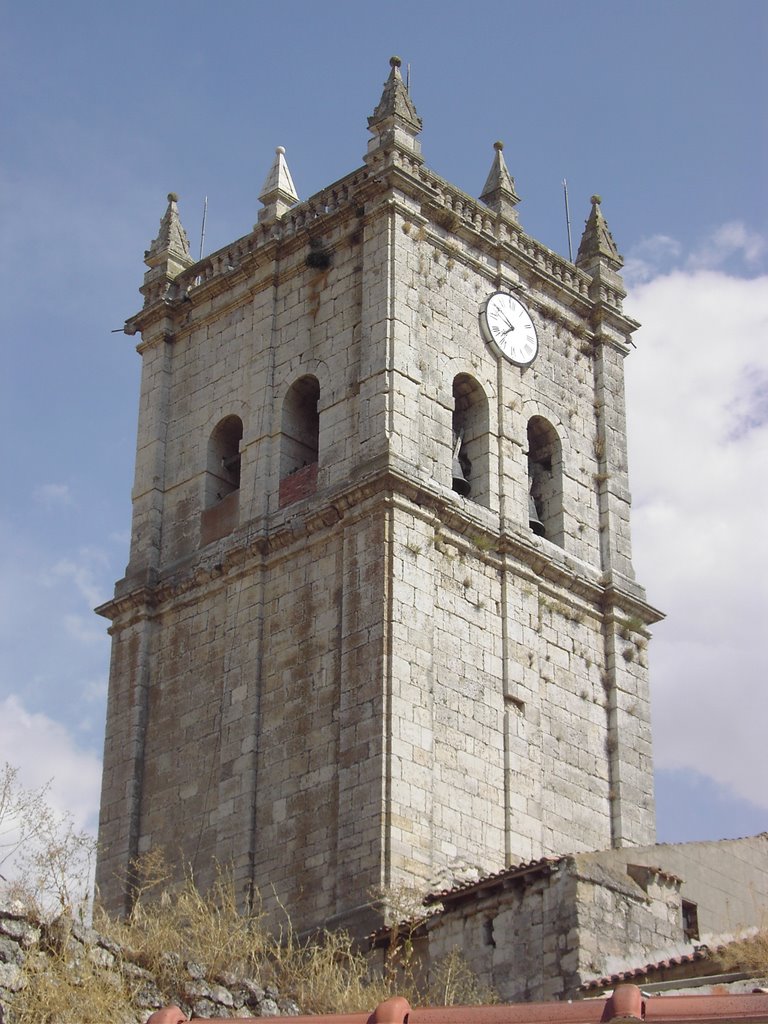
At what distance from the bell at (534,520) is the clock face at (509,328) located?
81.9 inches

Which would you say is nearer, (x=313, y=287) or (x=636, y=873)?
(x=636, y=873)

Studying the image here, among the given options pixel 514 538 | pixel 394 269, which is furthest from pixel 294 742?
pixel 394 269

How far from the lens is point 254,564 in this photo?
3052 cm

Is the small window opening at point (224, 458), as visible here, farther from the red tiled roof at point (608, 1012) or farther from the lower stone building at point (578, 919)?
the red tiled roof at point (608, 1012)

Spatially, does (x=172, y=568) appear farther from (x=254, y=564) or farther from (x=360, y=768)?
(x=360, y=768)

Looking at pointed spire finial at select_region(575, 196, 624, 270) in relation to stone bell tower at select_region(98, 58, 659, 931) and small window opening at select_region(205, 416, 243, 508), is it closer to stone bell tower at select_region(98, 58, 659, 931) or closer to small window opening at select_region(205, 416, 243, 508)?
stone bell tower at select_region(98, 58, 659, 931)

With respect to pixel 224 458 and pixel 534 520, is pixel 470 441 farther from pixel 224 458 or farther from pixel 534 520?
pixel 224 458

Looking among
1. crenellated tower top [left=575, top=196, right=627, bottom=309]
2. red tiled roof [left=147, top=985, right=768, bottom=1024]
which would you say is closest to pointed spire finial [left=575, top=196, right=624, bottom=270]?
crenellated tower top [left=575, top=196, right=627, bottom=309]

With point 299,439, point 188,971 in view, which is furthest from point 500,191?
point 188,971

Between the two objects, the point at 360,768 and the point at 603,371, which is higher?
the point at 603,371

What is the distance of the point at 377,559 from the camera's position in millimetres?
28609

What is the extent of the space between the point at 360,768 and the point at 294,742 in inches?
62.5

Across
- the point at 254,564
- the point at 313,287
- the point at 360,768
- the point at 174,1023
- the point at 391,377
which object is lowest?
the point at 174,1023

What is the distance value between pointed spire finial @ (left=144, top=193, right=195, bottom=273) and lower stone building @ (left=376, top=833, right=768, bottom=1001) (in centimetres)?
1337
